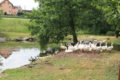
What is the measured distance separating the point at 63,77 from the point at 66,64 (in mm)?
3000

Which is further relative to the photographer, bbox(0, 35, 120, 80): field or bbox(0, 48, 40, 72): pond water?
bbox(0, 48, 40, 72): pond water

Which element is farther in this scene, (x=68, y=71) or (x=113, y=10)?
(x=113, y=10)

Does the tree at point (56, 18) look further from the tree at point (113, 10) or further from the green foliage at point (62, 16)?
the tree at point (113, 10)

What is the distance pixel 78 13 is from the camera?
22.0m

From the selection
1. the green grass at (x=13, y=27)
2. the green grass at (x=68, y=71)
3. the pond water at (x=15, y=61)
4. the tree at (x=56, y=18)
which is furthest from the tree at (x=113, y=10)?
the green grass at (x=13, y=27)

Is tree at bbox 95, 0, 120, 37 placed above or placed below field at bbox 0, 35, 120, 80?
above

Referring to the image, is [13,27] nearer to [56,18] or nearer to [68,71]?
[56,18]

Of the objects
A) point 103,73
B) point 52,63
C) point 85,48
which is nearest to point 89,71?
point 103,73

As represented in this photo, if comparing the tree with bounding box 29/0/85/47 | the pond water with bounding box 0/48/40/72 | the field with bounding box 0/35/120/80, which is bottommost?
the pond water with bounding box 0/48/40/72

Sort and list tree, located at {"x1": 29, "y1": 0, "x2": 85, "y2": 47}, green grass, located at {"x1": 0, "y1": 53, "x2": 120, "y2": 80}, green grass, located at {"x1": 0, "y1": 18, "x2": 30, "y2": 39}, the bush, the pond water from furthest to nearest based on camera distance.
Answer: green grass, located at {"x1": 0, "y1": 18, "x2": 30, "y2": 39}
the bush
tree, located at {"x1": 29, "y1": 0, "x2": 85, "y2": 47}
the pond water
green grass, located at {"x1": 0, "y1": 53, "x2": 120, "y2": 80}

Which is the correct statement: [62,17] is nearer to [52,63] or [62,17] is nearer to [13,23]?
[52,63]

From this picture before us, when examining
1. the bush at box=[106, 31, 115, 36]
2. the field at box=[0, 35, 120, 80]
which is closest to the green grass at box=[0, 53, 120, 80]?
the field at box=[0, 35, 120, 80]

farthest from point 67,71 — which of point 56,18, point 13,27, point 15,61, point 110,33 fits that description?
point 13,27

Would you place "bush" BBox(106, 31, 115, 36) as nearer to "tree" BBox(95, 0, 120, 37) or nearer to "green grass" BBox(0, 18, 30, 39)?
"green grass" BBox(0, 18, 30, 39)
